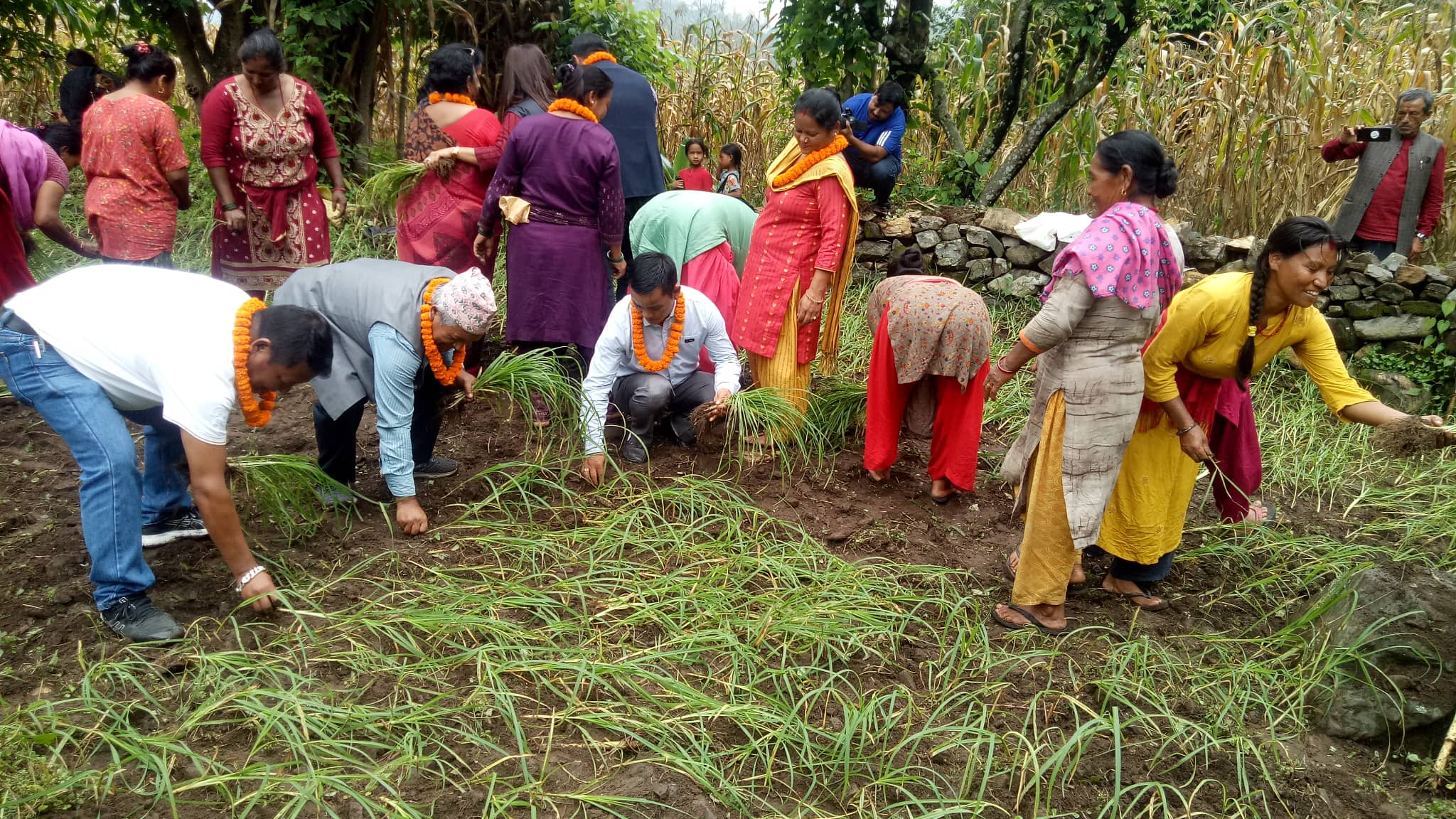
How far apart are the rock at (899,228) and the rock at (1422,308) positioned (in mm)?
2889

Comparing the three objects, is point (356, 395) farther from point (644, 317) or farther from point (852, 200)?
point (852, 200)

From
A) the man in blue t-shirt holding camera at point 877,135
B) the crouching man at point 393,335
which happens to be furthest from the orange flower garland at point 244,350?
the man in blue t-shirt holding camera at point 877,135

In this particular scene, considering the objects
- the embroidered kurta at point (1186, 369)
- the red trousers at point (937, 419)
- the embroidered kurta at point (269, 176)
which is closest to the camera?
the embroidered kurta at point (1186, 369)

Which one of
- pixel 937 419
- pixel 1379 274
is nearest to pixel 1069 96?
pixel 1379 274

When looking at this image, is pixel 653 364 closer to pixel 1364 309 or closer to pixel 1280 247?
pixel 1280 247

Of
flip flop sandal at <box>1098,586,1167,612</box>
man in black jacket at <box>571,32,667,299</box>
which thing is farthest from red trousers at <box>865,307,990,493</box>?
man in black jacket at <box>571,32,667,299</box>

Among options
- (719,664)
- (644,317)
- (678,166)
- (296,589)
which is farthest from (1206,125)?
(296,589)

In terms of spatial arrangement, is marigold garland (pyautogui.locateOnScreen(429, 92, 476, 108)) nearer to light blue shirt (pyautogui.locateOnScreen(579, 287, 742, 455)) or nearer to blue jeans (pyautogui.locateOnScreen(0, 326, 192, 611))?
light blue shirt (pyautogui.locateOnScreen(579, 287, 742, 455))

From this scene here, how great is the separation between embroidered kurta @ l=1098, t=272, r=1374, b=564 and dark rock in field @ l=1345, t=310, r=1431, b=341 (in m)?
3.22

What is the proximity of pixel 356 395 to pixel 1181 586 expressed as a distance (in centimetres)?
295

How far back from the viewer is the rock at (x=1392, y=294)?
5535 millimetres

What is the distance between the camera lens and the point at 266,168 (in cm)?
429

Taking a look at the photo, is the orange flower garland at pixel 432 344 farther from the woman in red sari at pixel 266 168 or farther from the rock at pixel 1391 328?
the rock at pixel 1391 328

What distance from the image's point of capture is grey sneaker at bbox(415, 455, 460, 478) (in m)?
3.77
